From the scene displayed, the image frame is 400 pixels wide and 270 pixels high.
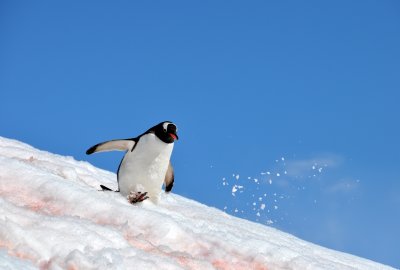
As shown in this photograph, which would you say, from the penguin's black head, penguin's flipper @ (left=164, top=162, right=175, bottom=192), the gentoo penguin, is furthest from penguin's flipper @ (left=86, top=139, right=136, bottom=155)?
penguin's flipper @ (left=164, top=162, right=175, bottom=192)

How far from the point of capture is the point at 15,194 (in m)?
5.00

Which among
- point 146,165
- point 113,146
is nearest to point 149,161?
point 146,165

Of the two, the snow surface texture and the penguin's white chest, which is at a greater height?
the penguin's white chest

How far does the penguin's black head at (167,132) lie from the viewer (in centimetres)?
825

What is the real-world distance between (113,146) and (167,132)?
3.70 ft

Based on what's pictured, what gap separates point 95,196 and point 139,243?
880 mm

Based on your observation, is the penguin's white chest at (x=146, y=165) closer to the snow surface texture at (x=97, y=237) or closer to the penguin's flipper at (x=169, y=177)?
the penguin's flipper at (x=169, y=177)

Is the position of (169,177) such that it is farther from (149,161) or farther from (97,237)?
(97,237)

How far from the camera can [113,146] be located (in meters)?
8.98

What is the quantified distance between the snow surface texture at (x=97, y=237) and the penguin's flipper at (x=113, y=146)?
2.94 m

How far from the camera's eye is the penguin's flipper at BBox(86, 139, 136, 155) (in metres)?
8.74

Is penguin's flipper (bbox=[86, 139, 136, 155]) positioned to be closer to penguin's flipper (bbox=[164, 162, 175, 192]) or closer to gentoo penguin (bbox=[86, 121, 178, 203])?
gentoo penguin (bbox=[86, 121, 178, 203])

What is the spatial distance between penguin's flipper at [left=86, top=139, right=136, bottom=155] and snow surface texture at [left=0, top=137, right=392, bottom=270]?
9.65ft

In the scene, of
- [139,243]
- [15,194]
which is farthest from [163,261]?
[15,194]
